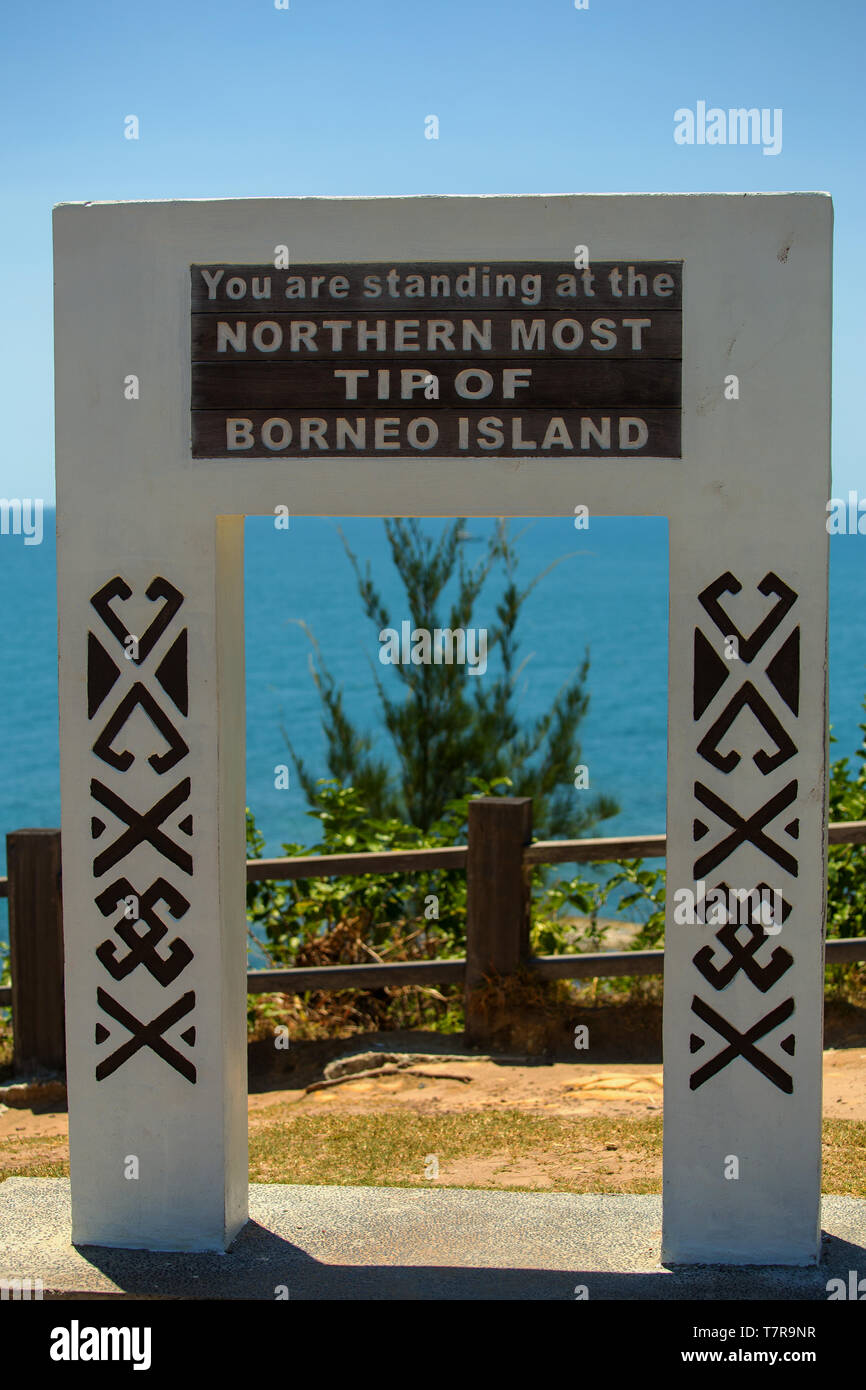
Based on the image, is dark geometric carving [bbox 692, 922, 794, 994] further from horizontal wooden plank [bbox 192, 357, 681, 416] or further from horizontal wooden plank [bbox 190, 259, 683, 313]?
horizontal wooden plank [bbox 190, 259, 683, 313]

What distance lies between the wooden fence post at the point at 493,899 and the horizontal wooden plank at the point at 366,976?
0.42ft

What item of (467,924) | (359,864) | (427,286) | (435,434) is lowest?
(467,924)

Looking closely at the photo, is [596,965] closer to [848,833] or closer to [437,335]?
[848,833]

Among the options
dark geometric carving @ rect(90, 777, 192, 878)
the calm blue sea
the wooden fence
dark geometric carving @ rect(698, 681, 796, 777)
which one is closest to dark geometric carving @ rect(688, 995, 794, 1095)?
dark geometric carving @ rect(698, 681, 796, 777)

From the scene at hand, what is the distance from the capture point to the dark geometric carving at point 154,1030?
16.1ft

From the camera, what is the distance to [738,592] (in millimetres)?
4664

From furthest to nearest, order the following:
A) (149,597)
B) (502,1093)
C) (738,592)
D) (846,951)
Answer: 1. (846,951)
2. (502,1093)
3. (149,597)
4. (738,592)

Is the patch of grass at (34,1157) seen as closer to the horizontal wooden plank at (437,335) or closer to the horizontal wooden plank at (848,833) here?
the horizontal wooden plank at (437,335)

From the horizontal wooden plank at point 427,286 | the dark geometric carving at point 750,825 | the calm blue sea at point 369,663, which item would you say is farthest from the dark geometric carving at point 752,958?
the calm blue sea at point 369,663

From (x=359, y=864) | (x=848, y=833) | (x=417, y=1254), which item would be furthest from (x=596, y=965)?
(x=417, y=1254)

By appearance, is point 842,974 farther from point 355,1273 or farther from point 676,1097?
point 355,1273

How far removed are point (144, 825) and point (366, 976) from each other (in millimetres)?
3213
